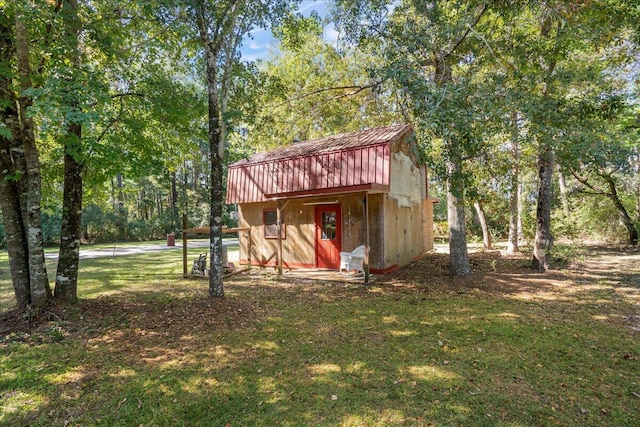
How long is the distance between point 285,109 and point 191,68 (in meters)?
4.76

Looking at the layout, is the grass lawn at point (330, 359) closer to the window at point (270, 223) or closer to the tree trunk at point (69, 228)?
the tree trunk at point (69, 228)

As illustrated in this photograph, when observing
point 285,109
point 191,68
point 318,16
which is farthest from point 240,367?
point 285,109

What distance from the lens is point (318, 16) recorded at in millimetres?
7902

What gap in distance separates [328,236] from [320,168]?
2312 millimetres

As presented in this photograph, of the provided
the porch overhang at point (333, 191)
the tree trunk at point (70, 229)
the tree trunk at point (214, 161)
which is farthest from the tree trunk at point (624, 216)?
the tree trunk at point (70, 229)

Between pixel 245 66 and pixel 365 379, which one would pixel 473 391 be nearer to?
pixel 365 379

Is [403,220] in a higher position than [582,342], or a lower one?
higher

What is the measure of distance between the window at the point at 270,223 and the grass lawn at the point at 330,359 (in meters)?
4.11

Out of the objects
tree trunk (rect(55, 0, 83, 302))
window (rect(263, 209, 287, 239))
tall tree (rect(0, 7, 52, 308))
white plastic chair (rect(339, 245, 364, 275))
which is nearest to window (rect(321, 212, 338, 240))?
white plastic chair (rect(339, 245, 364, 275))

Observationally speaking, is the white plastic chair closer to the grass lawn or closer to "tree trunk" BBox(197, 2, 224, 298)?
the grass lawn

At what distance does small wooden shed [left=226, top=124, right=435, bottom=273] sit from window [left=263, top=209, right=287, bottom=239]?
37mm

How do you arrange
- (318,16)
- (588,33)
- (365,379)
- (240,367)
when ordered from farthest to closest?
1. (318,16)
2. (588,33)
3. (240,367)
4. (365,379)

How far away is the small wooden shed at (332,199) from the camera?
29.8 ft

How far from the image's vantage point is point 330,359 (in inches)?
163
